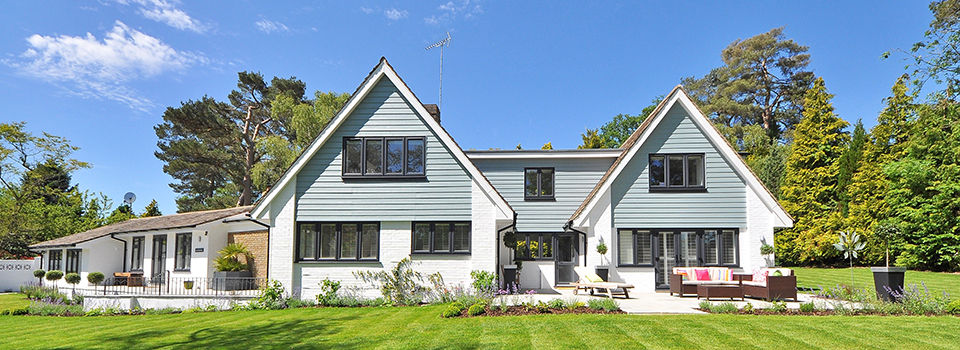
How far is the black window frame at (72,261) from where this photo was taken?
24.9 m

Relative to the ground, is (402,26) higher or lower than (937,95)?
higher

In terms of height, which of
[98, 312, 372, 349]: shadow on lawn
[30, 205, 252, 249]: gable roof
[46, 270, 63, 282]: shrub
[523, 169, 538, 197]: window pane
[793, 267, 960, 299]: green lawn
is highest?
[523, 169, 538, 197]: window pane

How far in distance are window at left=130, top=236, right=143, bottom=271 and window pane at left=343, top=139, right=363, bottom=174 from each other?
1414cm

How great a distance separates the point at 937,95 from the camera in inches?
803

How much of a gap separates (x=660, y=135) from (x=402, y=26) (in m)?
10.3

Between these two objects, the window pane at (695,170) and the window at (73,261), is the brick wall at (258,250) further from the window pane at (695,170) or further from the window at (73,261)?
the window pane at (695,170)

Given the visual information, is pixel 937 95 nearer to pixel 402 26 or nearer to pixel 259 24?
pixel 402 26

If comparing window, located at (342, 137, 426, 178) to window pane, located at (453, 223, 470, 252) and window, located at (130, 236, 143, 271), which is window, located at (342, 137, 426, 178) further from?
window, located at (130, 236, 143, 271)

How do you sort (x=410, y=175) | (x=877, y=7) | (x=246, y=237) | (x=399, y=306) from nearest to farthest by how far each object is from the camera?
1. (x=399, y=306)
2. (x=410, y=175)
3. (x=246, y=237)
4. (x=877, y=7)

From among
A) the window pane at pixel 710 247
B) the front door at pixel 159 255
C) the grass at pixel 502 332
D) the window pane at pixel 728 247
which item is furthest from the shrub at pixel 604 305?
the front door at pixel 159 255

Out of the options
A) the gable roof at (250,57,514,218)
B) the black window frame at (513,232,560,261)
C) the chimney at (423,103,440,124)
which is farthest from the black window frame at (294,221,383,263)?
the black window frame at (513,232,560,261)

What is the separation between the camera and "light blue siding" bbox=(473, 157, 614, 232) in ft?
62.9

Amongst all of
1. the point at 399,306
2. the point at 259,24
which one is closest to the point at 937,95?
the point at 399,306

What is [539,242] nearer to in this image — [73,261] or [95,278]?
[95,278]
